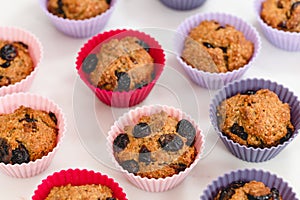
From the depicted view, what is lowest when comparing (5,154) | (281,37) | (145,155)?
(5,154)

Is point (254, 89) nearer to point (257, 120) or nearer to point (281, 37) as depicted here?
point (257, 120)

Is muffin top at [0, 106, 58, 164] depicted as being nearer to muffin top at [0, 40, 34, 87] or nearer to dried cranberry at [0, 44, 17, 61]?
muffin top at [0, 40, 34, 87]

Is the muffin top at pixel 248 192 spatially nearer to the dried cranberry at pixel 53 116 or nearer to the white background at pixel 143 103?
the white background at pixel 143 103

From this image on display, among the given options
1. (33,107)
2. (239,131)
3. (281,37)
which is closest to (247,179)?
(239,131)

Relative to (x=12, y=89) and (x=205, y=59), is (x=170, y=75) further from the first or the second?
(x=12, y=89)

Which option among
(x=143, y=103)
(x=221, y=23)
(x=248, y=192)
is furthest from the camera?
(x=221, y=23)

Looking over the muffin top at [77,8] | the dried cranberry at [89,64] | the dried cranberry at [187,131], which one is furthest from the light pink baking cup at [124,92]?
the dried cranberry at [187,131]
